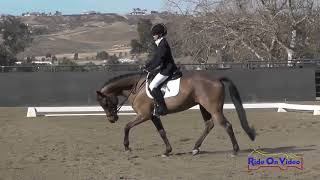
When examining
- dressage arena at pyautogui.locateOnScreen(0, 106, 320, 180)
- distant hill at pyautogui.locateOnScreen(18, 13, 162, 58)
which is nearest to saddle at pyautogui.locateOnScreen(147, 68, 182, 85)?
dressage arena at pyautogui.locateOnScreen(0, 106, 320, 180)

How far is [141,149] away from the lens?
1132 cm

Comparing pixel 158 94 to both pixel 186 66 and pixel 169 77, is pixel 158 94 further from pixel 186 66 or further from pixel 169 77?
pixel 186 66

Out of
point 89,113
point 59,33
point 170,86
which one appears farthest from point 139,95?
point 59,33

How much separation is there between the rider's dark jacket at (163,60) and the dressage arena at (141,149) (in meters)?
1.50

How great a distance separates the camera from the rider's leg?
1017 centimetres

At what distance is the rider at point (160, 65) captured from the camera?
10.1 meters

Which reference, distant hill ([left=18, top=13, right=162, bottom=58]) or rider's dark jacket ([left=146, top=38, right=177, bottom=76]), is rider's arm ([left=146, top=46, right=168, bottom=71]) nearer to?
rider's dark jacket ([left=146, top=38, right=177, bottom=76])

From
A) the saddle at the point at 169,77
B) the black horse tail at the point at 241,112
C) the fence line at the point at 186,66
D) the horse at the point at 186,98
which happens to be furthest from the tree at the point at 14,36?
the black horse tail at the point at 241,112

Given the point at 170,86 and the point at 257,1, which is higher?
the point at 257,1

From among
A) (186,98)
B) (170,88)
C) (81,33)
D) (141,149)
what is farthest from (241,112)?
(81,33)

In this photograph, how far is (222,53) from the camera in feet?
119

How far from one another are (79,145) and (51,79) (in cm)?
1424

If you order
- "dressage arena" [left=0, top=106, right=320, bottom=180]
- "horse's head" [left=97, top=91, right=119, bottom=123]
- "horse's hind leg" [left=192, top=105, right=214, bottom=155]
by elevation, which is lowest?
"dressage arena" [left=0, top=106, right=320, bottom=180]

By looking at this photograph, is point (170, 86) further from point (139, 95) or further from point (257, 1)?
point (257, 1)
